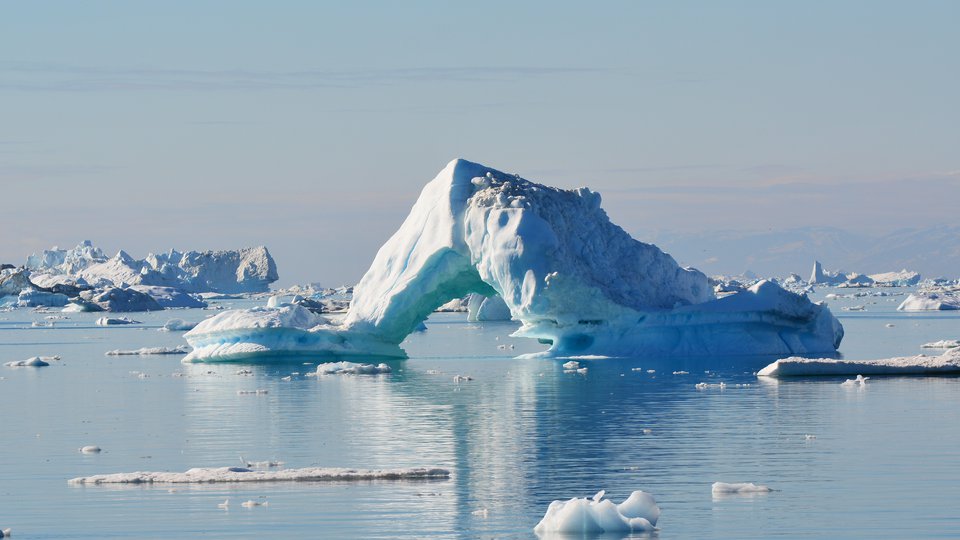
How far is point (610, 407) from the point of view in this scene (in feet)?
82.5

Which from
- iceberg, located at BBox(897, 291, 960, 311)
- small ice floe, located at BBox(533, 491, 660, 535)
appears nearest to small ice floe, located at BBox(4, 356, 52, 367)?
small ice floe, located at BBox(533, 491, 660, 535)

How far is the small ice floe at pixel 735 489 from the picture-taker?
49.9 ft

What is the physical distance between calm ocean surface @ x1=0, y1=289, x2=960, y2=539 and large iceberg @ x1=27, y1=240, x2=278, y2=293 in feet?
306

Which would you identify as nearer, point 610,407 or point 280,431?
point 280,431

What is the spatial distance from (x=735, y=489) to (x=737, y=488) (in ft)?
0.08

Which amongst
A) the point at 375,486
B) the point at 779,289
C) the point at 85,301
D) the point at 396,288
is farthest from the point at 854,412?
the point at 85,301

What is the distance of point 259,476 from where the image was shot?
16.6 meters

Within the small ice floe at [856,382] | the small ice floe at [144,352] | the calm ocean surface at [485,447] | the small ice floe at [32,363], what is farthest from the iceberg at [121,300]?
the small ice floe at [856,382]

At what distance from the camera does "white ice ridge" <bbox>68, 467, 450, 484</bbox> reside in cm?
1652

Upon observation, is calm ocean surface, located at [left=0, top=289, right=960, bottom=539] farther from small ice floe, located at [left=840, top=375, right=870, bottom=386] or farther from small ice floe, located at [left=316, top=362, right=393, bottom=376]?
small ice floe, located at [left=316, top=362, right=393, bottom=376]

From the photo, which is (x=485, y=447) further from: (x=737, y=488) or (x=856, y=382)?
(x=856, y=382)

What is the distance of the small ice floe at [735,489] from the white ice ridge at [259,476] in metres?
3.16

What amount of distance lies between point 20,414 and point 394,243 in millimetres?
13809

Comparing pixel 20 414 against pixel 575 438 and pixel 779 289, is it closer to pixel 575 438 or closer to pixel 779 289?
pixel 575 438
